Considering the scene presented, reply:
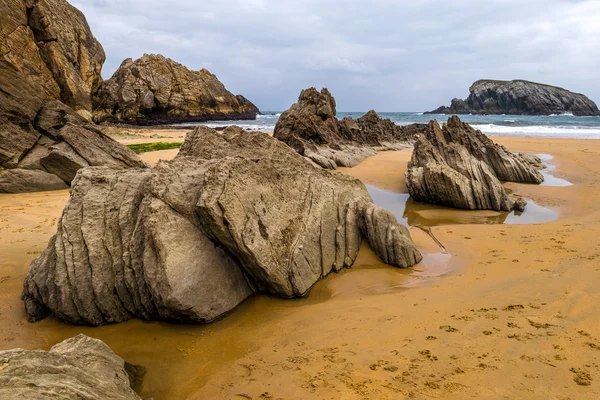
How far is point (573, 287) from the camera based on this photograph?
5246 mm

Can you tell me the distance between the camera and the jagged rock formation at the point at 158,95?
167 ft

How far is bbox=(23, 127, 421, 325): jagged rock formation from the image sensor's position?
5.05 m

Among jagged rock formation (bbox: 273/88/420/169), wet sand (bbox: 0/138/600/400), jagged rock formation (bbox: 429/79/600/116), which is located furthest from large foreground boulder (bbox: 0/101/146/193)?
jagged rock formation (bbox: 429/79/600/116)

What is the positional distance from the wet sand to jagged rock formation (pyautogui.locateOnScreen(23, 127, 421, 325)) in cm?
26

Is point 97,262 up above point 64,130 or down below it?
below

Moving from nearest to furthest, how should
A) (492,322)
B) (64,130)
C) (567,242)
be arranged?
1. (492,322)
2. (567,242)
3. (64,130)

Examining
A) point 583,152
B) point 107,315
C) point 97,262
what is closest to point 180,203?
point 97,262

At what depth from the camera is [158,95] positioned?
5675 centimetres

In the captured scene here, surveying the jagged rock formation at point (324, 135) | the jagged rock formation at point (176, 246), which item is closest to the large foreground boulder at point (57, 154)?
the jagged rock formation at point (176, 246)

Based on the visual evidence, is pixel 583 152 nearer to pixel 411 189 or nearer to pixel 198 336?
pixel 411 189

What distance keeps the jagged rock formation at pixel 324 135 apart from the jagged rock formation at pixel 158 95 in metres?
30.2

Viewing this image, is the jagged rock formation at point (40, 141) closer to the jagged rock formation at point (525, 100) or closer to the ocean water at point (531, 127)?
the ocean water at point (531, 127)

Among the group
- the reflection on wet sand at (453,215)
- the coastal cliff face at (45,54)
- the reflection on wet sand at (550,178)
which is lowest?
the reflection on wet sand at (453,215)

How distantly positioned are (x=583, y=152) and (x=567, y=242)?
20.4 metres
